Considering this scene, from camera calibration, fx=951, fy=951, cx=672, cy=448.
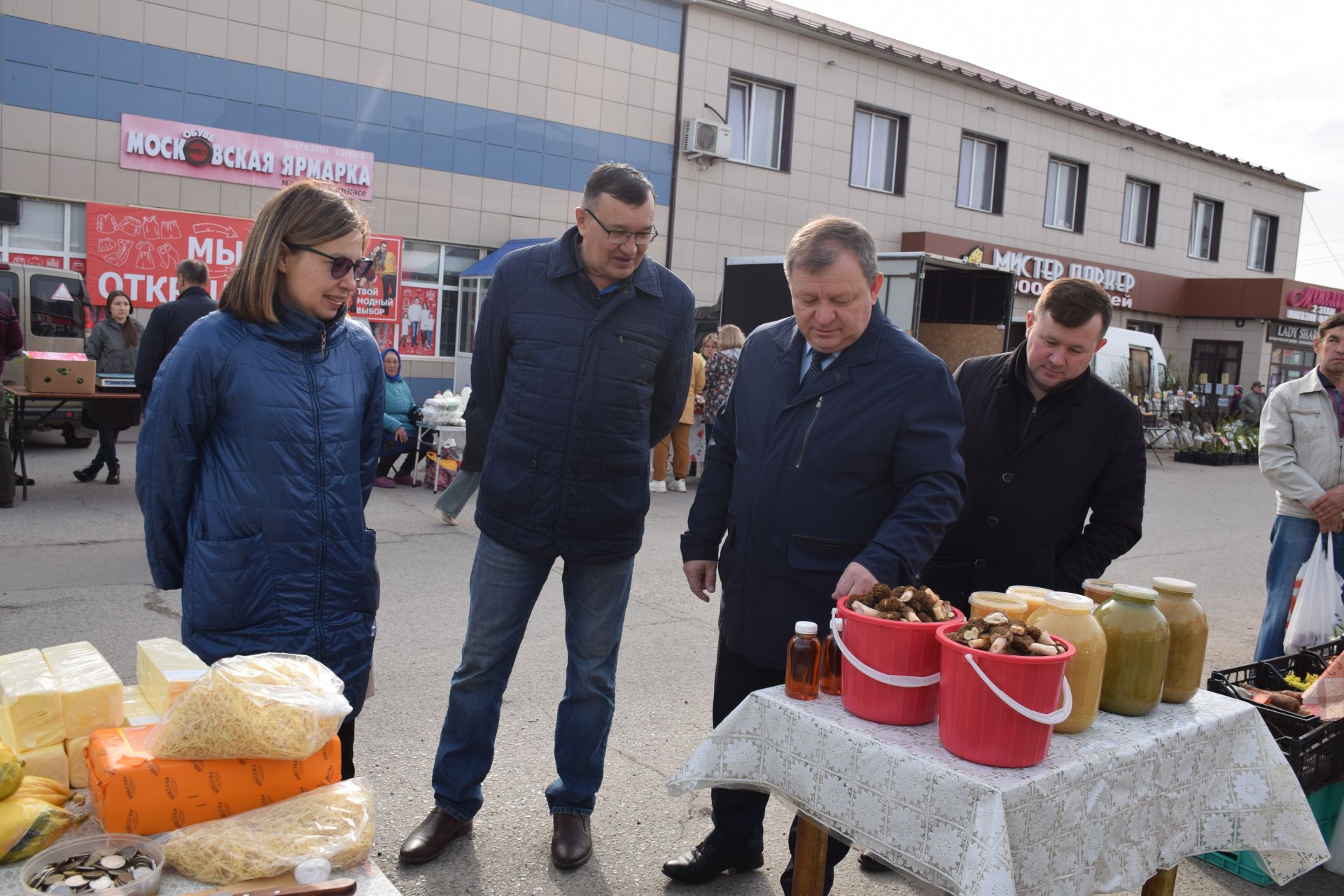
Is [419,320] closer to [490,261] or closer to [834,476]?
[490,261]

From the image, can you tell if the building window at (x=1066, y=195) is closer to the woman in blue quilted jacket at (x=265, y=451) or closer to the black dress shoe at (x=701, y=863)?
the black dress shoe at (x=701, y=863)

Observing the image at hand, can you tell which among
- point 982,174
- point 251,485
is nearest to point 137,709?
point 251,485

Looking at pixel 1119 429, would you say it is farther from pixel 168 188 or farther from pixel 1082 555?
pixel 168 188

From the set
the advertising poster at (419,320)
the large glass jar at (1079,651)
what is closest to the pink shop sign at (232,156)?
the advertising poster at (419,320)

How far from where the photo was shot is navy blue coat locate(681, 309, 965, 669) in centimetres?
263

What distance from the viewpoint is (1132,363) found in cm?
1919

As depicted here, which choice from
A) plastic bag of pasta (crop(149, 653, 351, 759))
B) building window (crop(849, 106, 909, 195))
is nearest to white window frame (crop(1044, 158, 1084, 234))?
building window (crop(849, 106, 909, 195))

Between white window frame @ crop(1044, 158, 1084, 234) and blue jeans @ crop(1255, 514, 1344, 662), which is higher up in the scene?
white window frame @ crop(1044, 158, 1084, 234)

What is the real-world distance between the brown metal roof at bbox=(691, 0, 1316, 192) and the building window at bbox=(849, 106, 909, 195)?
119 cm

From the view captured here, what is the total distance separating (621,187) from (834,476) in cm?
111

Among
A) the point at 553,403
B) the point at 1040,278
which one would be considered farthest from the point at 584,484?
the point at 1040,278

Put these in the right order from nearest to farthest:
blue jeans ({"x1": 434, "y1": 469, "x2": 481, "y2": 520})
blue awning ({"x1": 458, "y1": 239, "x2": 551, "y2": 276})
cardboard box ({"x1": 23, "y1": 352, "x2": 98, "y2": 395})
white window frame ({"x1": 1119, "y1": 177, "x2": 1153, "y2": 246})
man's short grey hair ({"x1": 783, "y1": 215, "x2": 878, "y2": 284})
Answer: man's short grey hair ({"x1": 783, "y1": 215, "x2": 878, "y2": 284})
blue jeans ({"x1": 434, "y1": 469, "x2": 481, "y2": 520})
cardboard box ({"x1": 23, "y1": 352, "x2": 98, "y2": 395})
blue awning ({"x1": 458, "y1": 239, "x2": 551, "y2": 276})
white window frame ({"x1": 1119, "y1": 177, "x2": 1153, "y2": 246})

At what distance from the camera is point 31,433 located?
12.0m

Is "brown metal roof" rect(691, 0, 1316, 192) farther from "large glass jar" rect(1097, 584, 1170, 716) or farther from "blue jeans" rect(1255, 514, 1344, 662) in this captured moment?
"large glass jar" rect(1097, 584, 1170, 716)
